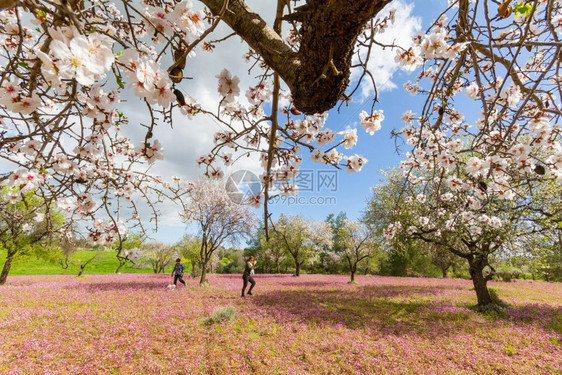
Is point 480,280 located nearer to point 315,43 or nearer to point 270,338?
point 270,338

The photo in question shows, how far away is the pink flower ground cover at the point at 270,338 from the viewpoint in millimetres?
5102

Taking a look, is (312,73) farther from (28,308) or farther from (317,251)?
(317,251)

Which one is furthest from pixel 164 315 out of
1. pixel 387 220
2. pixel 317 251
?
pixel 317 251

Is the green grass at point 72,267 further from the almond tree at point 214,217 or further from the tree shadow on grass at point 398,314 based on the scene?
the tree shadow on grass at point 398,314

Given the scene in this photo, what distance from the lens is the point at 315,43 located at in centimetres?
113

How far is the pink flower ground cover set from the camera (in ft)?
16.7

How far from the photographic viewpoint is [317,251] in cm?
3116

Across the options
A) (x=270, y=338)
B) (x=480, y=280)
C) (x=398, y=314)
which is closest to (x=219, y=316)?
(x=270, y=338)

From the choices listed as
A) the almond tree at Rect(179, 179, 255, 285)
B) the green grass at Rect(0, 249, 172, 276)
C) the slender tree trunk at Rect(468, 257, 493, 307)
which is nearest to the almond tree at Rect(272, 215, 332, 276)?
the almond tree at Rect(179, 179, 255, 285)

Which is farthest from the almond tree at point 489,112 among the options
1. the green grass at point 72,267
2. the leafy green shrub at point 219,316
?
the green grass at point 72,267

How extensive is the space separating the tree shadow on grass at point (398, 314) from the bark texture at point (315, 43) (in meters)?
8.35

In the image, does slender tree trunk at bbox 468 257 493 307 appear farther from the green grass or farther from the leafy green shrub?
the green grass

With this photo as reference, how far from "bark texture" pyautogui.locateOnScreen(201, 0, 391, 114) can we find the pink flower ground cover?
5719 mm

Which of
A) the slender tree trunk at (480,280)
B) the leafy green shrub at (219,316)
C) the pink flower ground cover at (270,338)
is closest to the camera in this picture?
the pink flower ground cover at (270,338)
